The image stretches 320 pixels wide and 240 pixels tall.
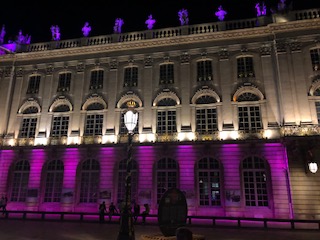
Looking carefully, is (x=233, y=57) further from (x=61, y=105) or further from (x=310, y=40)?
(x=61, y=105)

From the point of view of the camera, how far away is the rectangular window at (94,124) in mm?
24067

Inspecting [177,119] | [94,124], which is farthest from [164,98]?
[94,124]

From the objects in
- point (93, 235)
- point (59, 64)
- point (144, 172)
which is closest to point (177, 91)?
point (144, 172)

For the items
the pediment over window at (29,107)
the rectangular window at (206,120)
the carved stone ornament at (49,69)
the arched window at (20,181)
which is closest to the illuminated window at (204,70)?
the rectangular window at (206,120)

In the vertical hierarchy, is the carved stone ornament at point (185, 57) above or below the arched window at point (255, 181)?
above

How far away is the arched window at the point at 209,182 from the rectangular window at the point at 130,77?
8800 mm

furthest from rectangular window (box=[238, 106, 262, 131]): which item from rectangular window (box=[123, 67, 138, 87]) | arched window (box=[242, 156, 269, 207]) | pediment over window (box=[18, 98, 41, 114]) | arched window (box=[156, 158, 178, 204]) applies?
pediment over window (box=[18, 98, 41, 114])

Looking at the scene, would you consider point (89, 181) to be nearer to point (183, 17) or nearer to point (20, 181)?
point (20, 181)

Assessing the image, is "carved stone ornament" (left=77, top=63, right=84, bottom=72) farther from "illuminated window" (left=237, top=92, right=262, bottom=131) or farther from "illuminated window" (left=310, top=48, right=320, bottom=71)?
"illuminated window" (left=310, top=48, right=320, bottom=71)

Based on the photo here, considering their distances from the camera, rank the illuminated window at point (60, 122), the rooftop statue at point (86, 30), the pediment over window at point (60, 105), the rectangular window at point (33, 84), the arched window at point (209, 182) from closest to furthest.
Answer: the arched window at point (209, 182) → the illuminated window at point (60, 122) → the pediment over window at point (60, 105) → the rectangular window at point (33, 84) → the rooftop statue at point (86, 30)

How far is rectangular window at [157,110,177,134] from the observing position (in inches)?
895

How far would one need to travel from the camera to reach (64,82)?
86.2 feet

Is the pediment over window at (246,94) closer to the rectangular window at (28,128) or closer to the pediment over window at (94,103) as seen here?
the pediment over window at (94,103)

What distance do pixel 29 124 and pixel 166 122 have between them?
12452 mm
